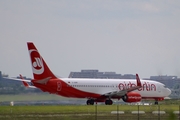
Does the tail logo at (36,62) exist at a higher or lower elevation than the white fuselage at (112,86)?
higher

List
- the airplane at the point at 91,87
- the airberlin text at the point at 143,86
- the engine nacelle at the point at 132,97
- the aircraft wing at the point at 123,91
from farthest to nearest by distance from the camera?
1. the airberlin text at the point at 143,86
2. the engine nacelle at the point at 132,97
3. the aircraft wing at the point at 123,91
4. the airplane at the point at 91,87

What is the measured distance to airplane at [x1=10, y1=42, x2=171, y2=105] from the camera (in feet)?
210

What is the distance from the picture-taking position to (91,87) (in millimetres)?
67750

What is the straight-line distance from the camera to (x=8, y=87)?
264ft

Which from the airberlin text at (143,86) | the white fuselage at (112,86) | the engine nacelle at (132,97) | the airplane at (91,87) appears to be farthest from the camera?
the airberlin text at (143,86)

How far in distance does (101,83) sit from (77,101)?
602cm

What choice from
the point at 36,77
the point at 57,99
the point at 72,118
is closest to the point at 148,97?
the point at 57,99

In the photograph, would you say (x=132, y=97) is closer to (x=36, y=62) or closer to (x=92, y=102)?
(x=92, y=102)

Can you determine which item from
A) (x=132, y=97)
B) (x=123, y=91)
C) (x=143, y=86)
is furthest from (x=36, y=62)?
(x=143, y=86)

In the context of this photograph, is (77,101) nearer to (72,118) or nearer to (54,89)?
(54,89)

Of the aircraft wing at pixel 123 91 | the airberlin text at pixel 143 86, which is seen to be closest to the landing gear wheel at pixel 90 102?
the aircraft wing at pixel 123 91

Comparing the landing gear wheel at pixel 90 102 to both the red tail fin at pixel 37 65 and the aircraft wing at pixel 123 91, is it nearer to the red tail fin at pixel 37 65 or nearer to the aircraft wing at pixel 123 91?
the aircraft wing at pixel 123 91

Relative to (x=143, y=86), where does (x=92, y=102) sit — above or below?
below

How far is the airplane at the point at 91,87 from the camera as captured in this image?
63938mm
